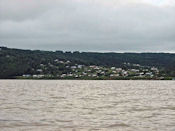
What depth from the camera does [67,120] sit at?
32125 millimetres

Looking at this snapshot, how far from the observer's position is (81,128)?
27.6m

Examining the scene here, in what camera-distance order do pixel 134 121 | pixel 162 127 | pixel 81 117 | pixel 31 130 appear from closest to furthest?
1. pixel 31 130
2. pixel 162 127
3. pixel 134 121
4. pixel 81 117

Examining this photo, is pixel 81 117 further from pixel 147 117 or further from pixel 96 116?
pixel 147 117

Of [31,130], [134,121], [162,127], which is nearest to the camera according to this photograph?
[31,130]

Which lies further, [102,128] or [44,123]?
[44,123]

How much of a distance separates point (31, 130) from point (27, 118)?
21.5ft

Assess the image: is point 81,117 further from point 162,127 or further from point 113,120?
point 162,127

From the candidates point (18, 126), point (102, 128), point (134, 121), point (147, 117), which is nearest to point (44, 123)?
point (18, 126)

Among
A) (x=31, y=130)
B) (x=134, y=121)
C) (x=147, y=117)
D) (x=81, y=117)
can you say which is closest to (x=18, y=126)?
(x=31, y=130)

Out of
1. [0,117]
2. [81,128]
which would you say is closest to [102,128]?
[81,128]

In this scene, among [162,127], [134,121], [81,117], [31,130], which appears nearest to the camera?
[31,130]

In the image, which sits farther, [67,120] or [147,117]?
[147,117]

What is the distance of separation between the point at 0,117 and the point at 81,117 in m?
7.43

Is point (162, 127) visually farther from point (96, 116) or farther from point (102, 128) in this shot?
point (96, 116)
